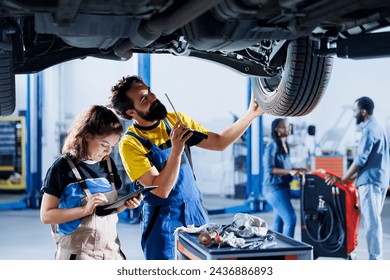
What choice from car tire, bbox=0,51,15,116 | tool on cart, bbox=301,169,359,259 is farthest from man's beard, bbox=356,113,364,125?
car tire, bbox=0,51,15,116

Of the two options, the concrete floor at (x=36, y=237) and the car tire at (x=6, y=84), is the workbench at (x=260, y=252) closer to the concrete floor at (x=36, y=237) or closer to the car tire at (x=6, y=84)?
the car tire at (x=6, y=84)

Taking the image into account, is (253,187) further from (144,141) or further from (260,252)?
(260,252)

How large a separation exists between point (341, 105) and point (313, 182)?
137 inches

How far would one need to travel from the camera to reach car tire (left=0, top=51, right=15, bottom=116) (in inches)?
84.6

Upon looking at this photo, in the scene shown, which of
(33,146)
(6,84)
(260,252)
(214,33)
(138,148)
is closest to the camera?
(214,33)

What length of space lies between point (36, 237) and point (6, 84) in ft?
9.33

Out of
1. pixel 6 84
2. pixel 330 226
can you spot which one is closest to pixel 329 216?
pixel 330 226

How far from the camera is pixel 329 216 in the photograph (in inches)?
149

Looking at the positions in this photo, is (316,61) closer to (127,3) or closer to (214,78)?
(127,3)

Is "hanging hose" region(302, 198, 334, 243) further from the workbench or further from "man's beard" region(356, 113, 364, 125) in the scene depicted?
the workbench

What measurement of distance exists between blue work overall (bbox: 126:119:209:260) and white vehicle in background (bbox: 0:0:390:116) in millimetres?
461

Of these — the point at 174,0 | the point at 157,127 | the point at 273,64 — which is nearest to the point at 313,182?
the point at 273,64

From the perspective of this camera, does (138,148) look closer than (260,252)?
No

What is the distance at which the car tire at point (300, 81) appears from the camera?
7.79 ft
